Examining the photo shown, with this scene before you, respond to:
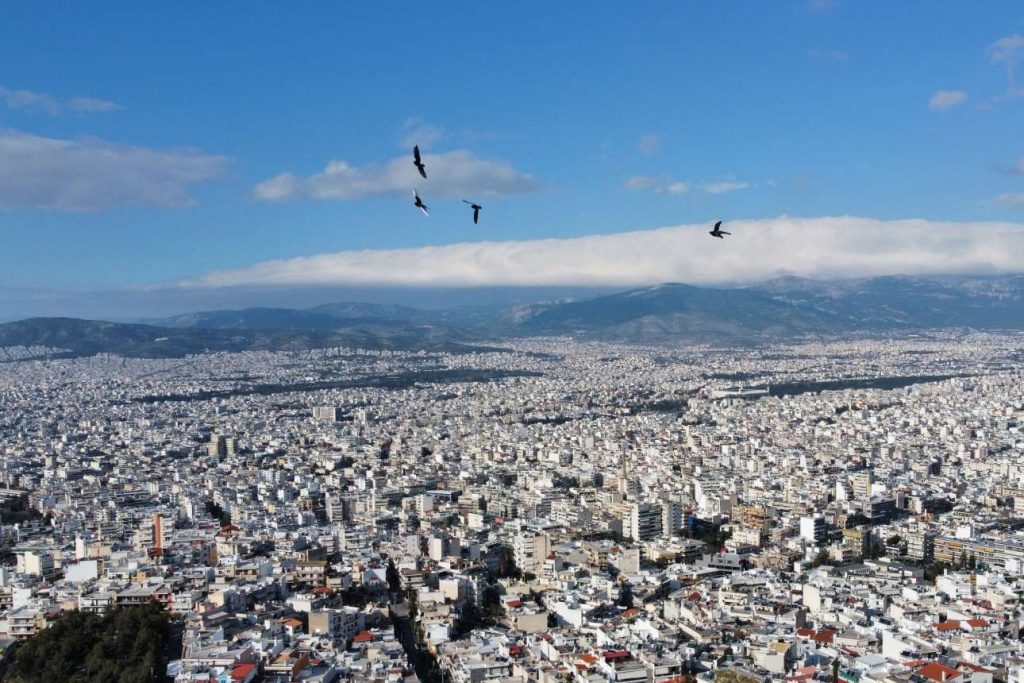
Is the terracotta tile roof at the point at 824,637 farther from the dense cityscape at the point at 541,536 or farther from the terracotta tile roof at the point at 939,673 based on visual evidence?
the terracotta tile roof at the point at 939,673

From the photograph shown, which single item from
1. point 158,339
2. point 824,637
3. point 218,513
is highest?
point 158,339

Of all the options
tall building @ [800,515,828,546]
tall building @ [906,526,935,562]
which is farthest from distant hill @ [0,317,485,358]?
tall building @ [906,526,935,562]

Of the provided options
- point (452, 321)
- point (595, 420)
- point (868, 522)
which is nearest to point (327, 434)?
point (595, 420)

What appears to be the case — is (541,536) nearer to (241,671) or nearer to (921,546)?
(921,546)

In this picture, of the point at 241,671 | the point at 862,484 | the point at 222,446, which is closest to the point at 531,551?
the point at 241,671

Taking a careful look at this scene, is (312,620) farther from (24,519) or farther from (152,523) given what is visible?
(24,519)
